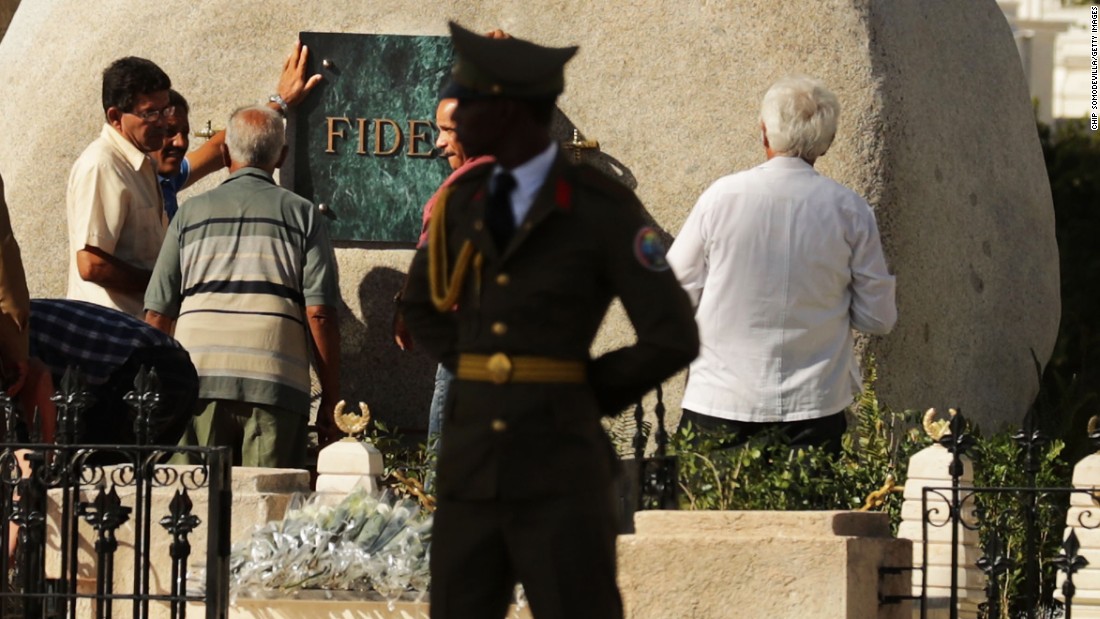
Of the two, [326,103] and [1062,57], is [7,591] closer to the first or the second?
[326,103]

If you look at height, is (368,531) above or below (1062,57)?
below

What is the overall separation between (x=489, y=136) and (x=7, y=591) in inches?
114

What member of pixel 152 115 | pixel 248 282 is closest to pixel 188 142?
pixel 152 115

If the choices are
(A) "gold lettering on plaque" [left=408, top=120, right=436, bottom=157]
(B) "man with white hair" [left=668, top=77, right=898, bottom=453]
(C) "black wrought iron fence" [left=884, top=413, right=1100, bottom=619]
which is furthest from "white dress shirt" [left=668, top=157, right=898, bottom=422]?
(A) "gold lettering on plaque" [left=408, top=120, right=436, bottom=157]

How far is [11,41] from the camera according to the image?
10.8 metres

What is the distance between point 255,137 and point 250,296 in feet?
2.01

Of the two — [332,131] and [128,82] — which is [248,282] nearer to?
[128,82]

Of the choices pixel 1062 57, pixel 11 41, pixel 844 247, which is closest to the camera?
pixel 844 247

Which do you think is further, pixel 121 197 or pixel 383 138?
pixel 383 138

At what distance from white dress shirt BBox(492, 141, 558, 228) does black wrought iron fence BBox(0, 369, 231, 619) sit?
1966 millimetres

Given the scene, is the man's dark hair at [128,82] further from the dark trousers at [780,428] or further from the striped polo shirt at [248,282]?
the dark trousers at [780,428]

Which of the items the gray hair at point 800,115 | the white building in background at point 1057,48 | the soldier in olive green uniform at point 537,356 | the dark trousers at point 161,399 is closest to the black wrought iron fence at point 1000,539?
the gray hair at point 800,115

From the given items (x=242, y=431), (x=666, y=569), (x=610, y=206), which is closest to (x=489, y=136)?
(x=610, y=206)

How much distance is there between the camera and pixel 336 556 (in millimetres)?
6797
